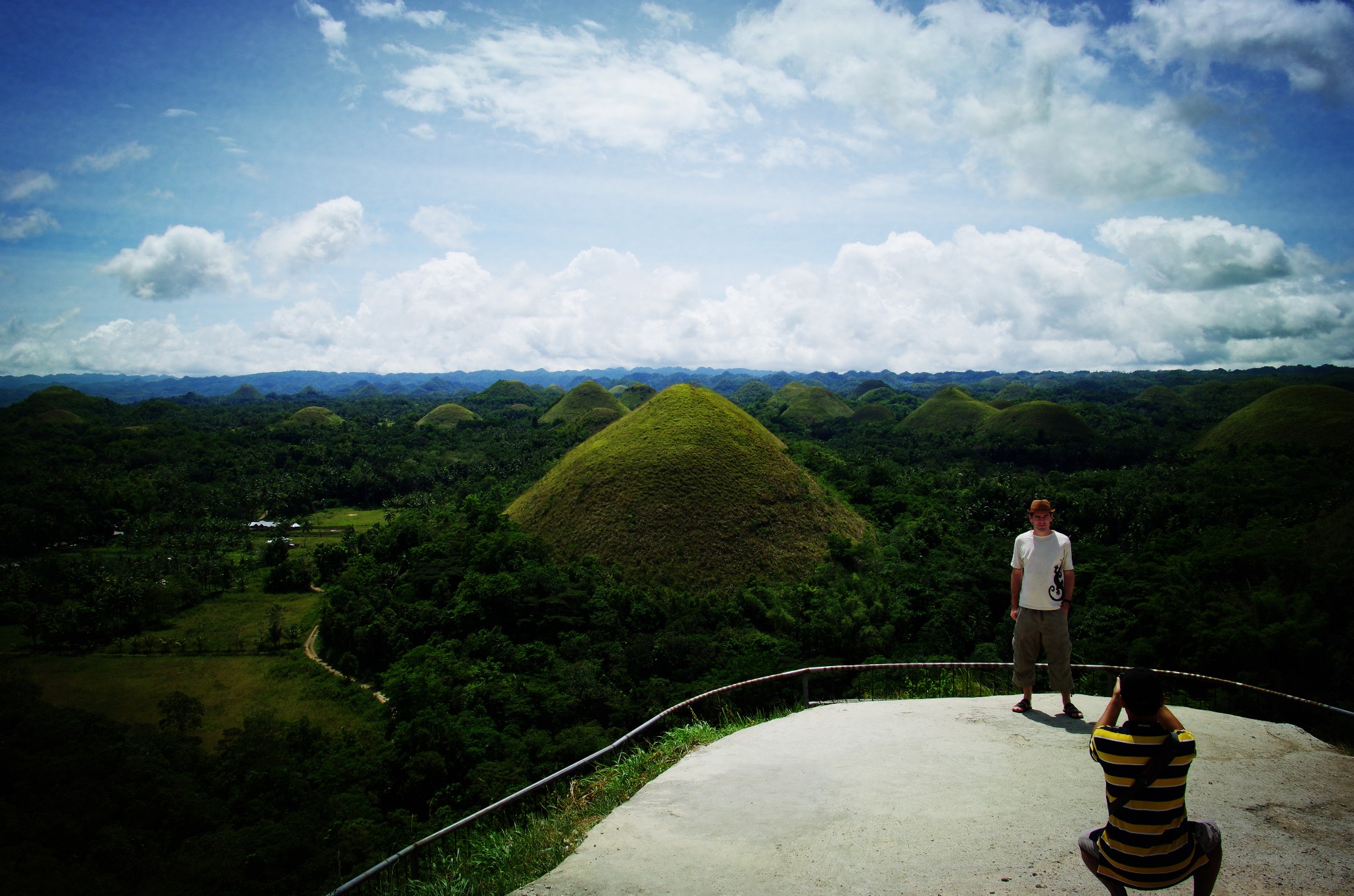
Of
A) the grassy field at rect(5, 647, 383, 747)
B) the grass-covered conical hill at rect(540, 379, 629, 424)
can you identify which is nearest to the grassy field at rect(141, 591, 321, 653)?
the grassy field at rect(5, 647, 383, 747)

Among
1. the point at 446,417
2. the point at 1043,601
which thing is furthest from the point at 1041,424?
the point at 446,417

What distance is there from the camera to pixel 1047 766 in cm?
448

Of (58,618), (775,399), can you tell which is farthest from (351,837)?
(775,399)

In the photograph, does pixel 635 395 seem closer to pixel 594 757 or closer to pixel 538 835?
pixel 594 757

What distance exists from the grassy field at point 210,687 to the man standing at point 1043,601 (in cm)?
1798

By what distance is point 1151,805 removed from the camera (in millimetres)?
2562

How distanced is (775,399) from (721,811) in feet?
321

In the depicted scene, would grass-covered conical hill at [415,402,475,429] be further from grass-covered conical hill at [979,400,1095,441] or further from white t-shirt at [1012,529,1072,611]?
white t-shirt at [1012,529,1072,611]

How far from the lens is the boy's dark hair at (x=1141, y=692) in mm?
2592

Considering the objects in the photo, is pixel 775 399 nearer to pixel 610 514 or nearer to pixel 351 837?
pixel 610 514

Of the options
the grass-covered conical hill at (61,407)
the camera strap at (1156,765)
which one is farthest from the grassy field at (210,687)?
the grass-covered conical hill at (61,407)

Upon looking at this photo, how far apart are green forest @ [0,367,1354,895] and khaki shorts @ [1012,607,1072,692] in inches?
304

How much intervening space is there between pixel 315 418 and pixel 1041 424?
82.7 metres

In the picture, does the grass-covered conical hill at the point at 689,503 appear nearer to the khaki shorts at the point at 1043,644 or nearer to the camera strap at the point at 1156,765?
the khaki shorts at the point at 1043,644
